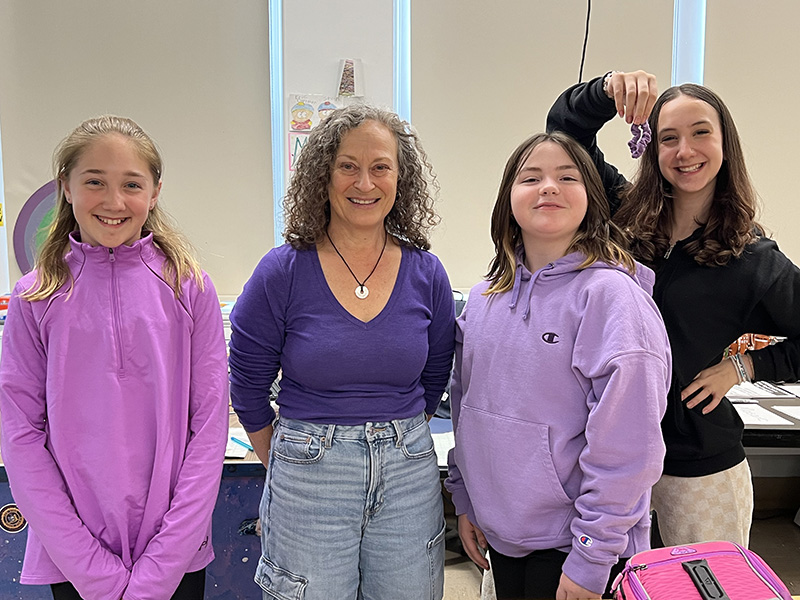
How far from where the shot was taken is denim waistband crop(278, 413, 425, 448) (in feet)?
3.79

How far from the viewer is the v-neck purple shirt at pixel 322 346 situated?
116 centimetres

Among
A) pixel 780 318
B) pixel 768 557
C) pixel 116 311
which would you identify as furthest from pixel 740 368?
pixel 768 557

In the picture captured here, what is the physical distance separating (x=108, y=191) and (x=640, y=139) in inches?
43.9

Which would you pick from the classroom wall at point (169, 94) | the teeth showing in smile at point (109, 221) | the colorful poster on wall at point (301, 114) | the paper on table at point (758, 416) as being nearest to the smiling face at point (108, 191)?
the teeth showing in smile at point (109, 221)

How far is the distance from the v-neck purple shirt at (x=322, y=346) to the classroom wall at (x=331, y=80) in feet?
6.14

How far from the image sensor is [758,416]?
2.17 m

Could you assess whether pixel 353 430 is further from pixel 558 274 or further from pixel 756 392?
pixel 756 392

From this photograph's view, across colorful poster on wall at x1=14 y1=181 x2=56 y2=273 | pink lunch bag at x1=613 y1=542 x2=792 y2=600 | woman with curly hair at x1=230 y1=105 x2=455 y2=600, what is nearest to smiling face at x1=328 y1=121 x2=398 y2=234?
woman with curly hair at x1=230 y1=105 x2=455 y2=600

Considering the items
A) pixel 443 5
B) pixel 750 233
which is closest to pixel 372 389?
pixel 750 233

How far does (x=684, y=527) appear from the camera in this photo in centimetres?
130

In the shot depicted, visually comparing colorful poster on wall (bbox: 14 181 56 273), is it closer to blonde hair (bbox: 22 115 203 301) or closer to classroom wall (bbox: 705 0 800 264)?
blonde hair (bbox: 22 115 203 301)

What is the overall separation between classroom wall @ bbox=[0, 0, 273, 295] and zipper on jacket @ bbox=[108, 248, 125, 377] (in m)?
1.86

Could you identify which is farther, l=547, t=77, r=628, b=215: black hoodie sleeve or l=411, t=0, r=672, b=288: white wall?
l=411, t=0, r=672, b=288: white wall

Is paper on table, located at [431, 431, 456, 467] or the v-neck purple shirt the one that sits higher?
the v-neck purple shirt
